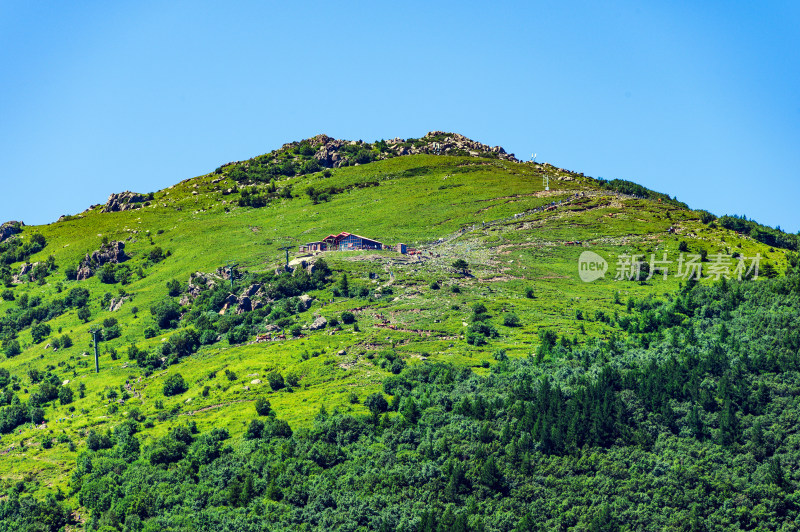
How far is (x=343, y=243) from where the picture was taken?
566ft

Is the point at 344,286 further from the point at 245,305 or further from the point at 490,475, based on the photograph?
the point at 490,475

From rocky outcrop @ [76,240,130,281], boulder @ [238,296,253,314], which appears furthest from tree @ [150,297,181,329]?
rocky outcrop @ [76,240,130,281]

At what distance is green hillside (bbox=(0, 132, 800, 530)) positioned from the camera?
100 m

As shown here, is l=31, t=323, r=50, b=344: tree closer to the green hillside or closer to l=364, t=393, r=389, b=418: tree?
the green hillside

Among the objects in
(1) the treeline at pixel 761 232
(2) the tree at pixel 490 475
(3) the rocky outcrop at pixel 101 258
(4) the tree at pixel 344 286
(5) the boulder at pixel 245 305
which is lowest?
(2) the tree at pixel 490 475

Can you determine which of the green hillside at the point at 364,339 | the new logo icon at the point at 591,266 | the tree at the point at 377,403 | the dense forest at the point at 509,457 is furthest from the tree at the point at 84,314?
the new logo icon at the point at 591,266

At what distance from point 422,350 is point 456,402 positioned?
19.9 meters

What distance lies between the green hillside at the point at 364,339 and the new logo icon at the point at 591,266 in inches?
57.7

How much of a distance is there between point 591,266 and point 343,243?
46.0 m

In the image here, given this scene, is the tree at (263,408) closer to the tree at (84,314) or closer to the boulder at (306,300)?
the boulder at (306,300)

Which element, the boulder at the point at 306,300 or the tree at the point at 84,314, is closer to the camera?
the boulder at the point at 306,300

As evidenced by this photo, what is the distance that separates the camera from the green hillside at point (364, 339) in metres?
100

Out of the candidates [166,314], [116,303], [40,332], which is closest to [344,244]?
[166,314]

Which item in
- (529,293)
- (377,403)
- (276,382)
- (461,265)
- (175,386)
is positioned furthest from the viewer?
(461,265)
